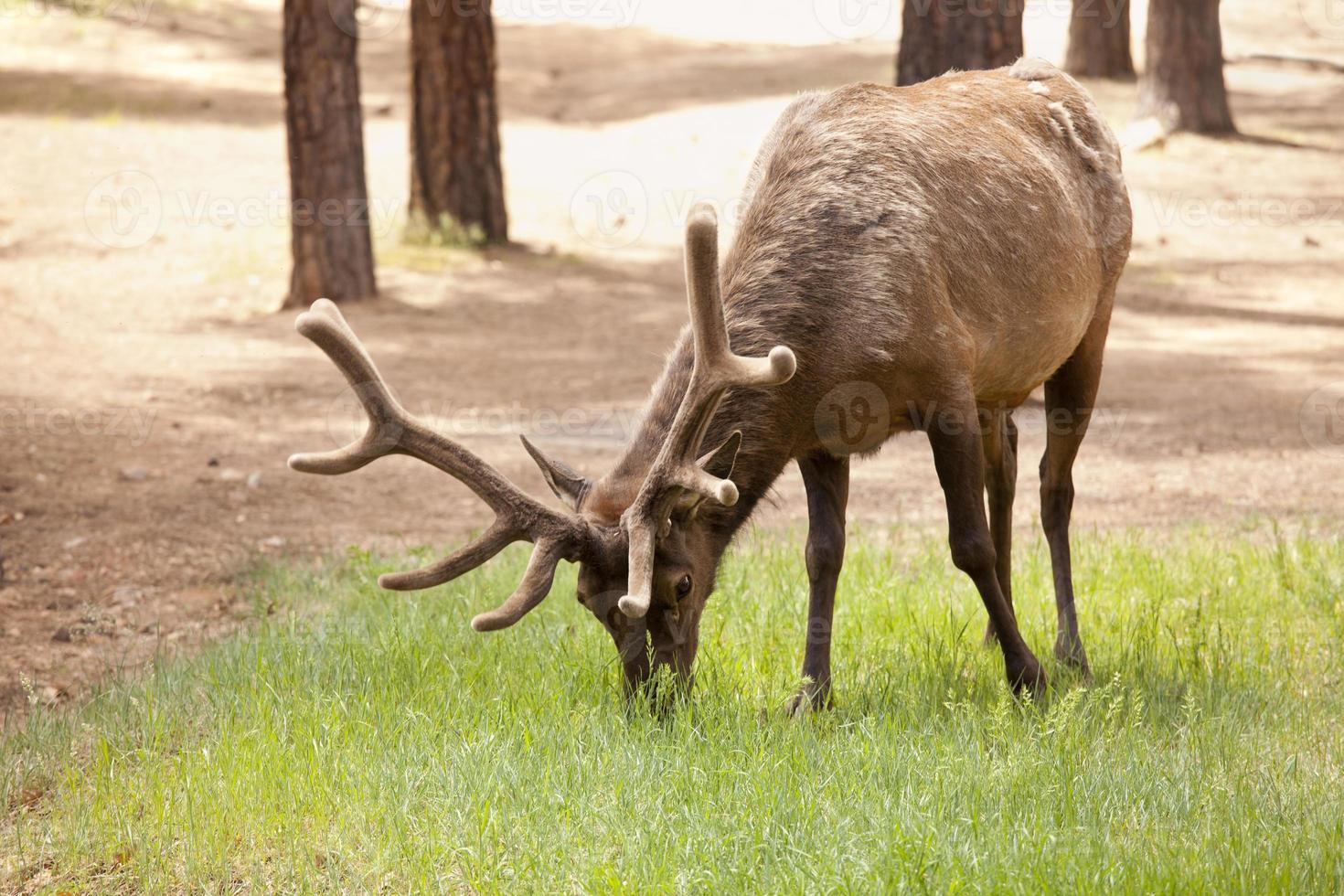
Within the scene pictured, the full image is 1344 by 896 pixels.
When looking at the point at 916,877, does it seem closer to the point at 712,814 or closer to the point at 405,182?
the point at 712,814

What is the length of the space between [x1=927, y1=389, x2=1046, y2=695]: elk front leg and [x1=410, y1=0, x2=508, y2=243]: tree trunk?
10044 millimetres

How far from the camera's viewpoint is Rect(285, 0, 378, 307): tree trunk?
12.2m

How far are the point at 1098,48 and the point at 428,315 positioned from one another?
1226 cm

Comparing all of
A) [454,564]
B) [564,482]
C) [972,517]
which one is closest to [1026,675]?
[972,517]

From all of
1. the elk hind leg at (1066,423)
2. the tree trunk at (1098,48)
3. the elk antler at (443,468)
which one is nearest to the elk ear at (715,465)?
the elk antler at (443,468)

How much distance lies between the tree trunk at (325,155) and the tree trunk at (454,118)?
1516mm

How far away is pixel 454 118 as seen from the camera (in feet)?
46.2

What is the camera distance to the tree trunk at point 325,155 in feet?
40.0

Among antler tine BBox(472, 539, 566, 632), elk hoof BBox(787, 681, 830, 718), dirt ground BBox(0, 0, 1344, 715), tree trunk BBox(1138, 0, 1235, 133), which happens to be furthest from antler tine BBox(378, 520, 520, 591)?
tree trunk BBox(1138, 0, 1235, 133)

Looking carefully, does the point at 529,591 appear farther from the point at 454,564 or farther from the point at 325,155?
the point at 325,155

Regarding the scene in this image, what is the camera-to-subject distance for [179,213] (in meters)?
16.4

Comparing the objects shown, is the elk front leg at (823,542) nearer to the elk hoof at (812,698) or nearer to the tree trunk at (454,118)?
the elk hoof at (812,698)

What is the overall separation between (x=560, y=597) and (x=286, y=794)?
2.22m

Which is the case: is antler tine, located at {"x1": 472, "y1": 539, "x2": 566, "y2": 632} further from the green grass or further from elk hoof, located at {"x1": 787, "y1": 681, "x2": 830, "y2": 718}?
elk hoof, located at {"x1": 787, "y1": 681, "x2": 830, "y2": 718}
